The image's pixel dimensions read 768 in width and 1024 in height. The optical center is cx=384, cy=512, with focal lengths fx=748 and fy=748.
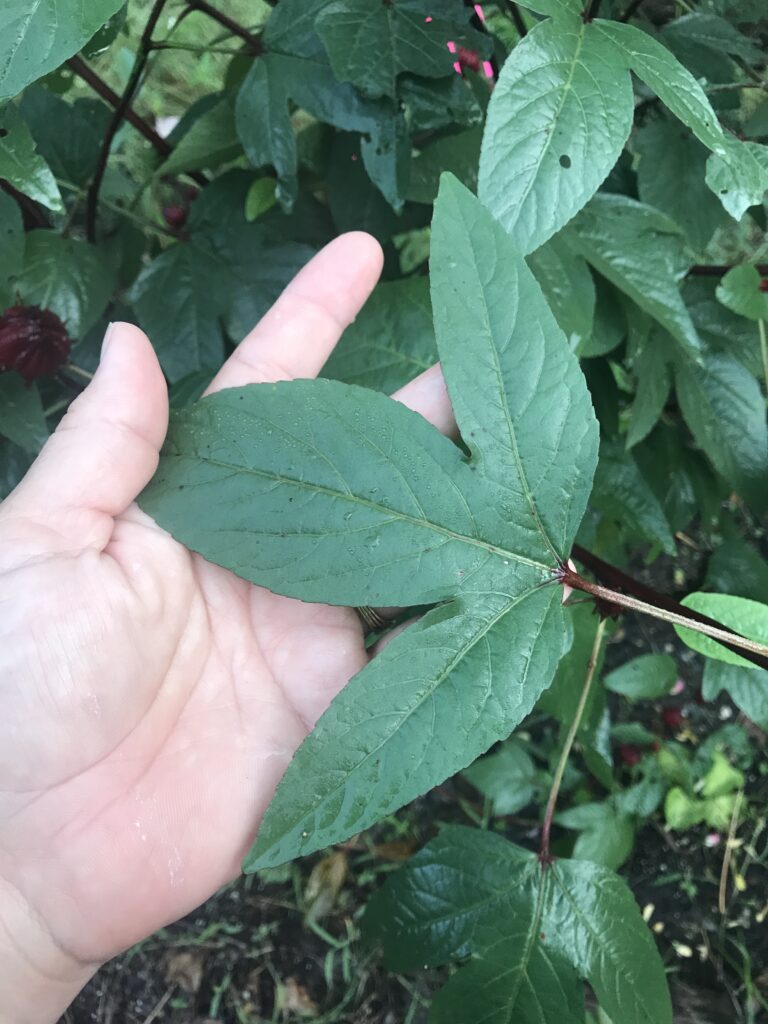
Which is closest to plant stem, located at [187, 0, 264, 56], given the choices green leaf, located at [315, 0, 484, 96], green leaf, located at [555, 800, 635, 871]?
green leaf, located at [315, 0, 484, 96]

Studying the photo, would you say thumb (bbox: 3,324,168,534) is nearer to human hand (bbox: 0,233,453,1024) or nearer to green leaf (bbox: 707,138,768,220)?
human hand (bbox: 0,233,453,1024)

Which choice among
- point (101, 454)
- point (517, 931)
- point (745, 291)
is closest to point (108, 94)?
point (101, 454)

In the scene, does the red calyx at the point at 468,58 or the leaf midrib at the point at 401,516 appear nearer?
the leaf midrib at the point at 401,516

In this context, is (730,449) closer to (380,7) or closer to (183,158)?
(380,7)

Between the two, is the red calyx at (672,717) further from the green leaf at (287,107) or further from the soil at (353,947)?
the green leaf at (287,107)

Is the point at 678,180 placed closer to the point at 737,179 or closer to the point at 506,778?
the point at 737,179

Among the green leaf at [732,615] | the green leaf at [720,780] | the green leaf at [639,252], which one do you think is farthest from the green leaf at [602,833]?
the green leaf at [639,252]
